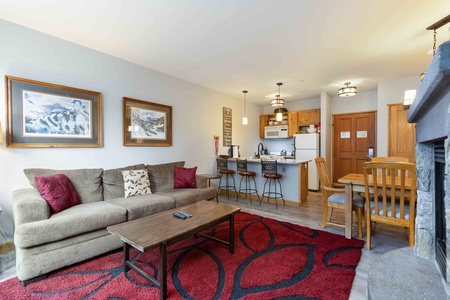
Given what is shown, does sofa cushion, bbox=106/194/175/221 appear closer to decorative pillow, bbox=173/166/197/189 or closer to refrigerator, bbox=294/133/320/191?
decorative pillow, bbox=173/166/197/189

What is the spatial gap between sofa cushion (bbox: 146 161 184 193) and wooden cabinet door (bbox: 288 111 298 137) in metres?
3.98

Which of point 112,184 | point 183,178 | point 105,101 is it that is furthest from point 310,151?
point 105,101

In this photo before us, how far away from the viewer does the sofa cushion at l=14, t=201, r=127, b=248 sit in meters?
1.86

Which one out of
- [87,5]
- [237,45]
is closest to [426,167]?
[237,45]

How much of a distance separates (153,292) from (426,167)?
2.31 metres

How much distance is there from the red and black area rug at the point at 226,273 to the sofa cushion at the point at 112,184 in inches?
36.4

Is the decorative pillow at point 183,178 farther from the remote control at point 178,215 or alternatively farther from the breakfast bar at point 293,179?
the breakfast bar at point 293,179

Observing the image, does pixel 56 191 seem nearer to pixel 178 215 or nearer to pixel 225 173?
pixel 178 215

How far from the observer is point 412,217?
2.23 meters

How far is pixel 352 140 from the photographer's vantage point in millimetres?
5676

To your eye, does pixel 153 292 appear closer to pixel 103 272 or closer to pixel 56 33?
pixel 103 272

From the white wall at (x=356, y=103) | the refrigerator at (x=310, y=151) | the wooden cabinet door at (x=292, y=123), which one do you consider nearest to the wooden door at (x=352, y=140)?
the white wall at (x=356, y=103)

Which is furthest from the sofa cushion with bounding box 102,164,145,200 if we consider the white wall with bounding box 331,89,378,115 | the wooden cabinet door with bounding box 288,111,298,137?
the white wall with bounding box 331,89,378,115

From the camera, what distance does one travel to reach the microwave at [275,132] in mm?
6473
